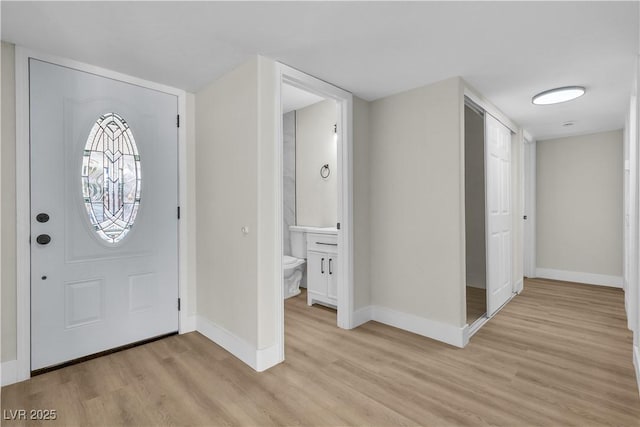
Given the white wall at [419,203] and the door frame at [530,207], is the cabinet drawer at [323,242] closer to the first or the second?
the white wall at [419,203]

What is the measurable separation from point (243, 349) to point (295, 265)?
168 centimetres

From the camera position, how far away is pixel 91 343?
2.51 meters

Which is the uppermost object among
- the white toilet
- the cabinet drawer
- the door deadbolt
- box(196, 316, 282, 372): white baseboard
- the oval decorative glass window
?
the oval decorative glass window

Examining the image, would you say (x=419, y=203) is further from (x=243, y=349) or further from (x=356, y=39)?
(x=243, y=349)

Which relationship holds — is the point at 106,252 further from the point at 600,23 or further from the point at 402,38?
the point at 600,23

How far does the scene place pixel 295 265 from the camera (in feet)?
13.4

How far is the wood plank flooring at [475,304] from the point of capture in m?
3.46

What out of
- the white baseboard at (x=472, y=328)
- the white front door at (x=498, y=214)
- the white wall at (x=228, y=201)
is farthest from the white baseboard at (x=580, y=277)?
the white wall at (x=228, y=201)

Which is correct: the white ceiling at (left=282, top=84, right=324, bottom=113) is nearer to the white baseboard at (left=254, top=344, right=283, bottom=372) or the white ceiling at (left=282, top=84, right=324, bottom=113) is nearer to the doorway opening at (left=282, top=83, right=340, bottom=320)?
the doorway opening at (left=282, top=83, right=340, bottom=320)

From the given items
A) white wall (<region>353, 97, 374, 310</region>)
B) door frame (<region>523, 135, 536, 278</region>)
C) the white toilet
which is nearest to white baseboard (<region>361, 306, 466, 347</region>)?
white wall (<region>353, 97, 374, 310</region>)

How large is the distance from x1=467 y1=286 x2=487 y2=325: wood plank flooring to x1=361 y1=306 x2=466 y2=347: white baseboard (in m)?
0.52

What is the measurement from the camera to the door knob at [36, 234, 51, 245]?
227cm

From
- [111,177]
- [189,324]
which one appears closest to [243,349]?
[189,324]

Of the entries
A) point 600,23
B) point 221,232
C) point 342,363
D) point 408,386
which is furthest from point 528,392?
point 221,232
